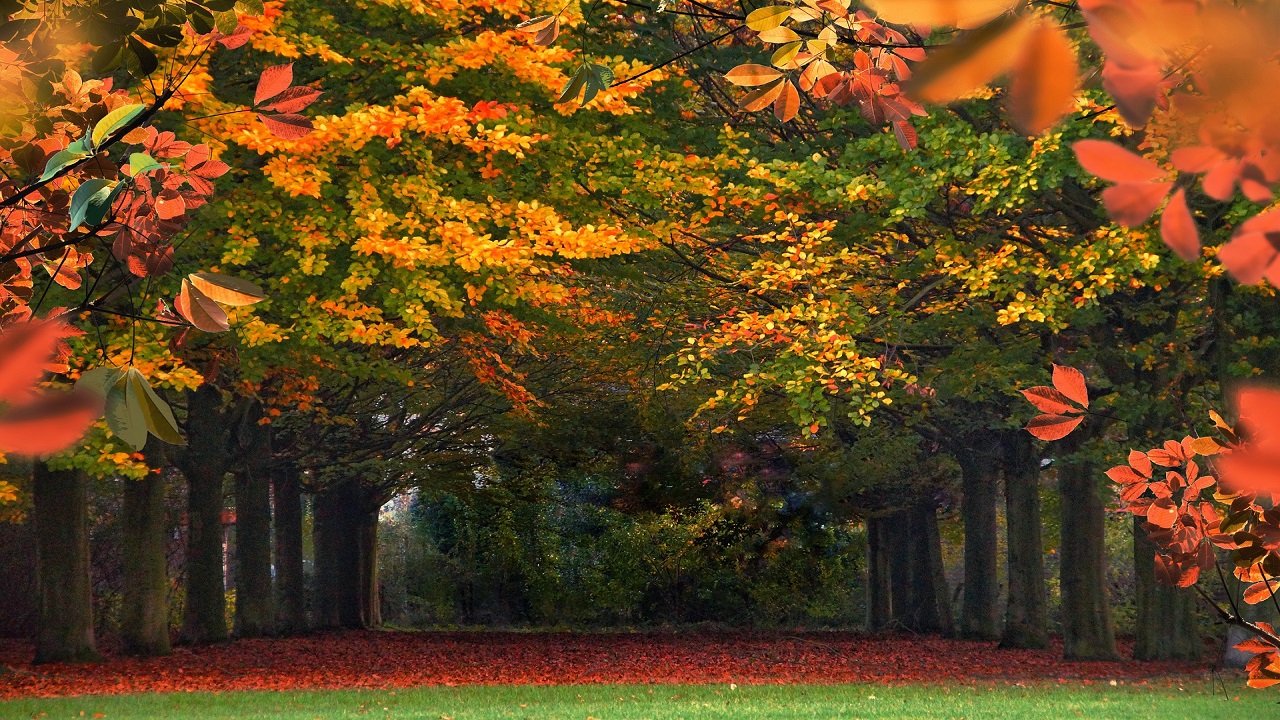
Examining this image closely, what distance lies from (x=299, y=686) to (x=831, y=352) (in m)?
7.95

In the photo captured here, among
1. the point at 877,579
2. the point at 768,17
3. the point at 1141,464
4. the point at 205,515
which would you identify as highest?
the point at 768,17

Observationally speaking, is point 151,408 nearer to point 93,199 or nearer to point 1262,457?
point 93,199

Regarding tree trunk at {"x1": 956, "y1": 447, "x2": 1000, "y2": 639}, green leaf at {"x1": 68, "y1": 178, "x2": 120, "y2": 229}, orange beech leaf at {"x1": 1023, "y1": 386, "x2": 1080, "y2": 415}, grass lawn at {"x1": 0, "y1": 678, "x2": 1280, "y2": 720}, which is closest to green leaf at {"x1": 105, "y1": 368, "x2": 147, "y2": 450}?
green leaf at {"x1": 68, "y1": 178, "x2": 120, "y2": 229}

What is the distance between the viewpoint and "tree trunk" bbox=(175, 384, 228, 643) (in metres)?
18.9

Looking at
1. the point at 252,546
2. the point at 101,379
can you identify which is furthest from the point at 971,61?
the point at 252,546

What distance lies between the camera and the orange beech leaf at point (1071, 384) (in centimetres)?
205

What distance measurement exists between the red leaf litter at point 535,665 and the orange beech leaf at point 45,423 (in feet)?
46.8

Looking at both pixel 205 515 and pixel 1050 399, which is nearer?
pixel 1050 399

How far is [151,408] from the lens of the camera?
151 cm

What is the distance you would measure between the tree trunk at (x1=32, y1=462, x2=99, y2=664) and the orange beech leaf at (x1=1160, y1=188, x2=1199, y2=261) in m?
16.6

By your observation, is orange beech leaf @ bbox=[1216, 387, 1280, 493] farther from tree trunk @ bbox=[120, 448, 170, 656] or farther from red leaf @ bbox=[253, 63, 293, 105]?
tree trunk @ bbox=[120, 448, 170, 656]

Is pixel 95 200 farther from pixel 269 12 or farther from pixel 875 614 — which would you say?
pixel 875 614

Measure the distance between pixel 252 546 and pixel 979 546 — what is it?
539 inches

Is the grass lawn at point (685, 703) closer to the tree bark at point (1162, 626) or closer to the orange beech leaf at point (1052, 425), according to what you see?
the tree bark at point (1162, 626)
